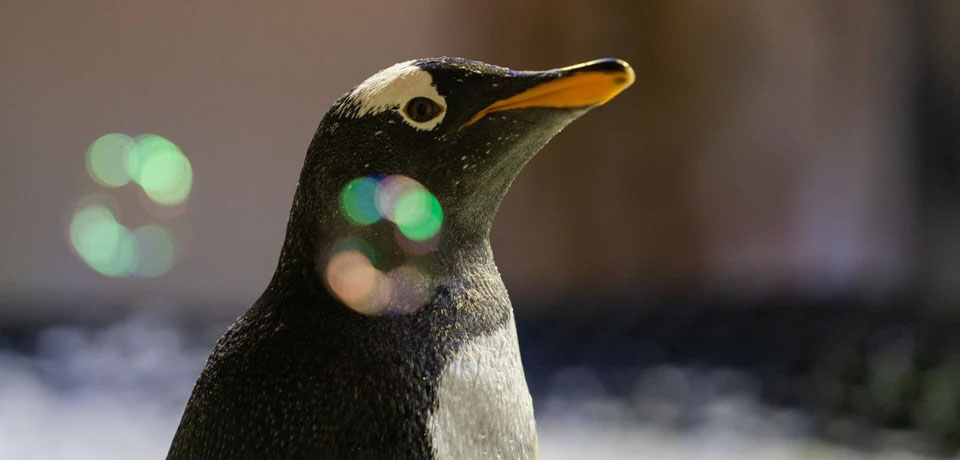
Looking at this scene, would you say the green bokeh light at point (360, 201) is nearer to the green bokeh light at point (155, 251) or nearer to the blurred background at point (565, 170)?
the blurred background at point (565, 170)

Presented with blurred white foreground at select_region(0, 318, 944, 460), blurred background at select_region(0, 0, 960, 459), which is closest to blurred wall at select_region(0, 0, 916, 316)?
blurred background at select_region(0, 0, 960, 459)

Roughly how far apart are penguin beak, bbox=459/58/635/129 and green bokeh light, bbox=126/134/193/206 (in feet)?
5.17

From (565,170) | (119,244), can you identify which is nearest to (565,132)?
(565,170)

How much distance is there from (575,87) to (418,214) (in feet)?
0.36

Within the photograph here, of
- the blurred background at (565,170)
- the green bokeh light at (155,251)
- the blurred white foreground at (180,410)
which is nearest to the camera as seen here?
the blurred white foreground at (180,410)

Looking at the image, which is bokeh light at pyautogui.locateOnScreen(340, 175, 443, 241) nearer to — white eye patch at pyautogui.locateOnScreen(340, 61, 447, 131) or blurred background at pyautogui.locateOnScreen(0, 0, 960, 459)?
white eye patch at pyautogui.locateOnScreen(340, 61, 447, 131)

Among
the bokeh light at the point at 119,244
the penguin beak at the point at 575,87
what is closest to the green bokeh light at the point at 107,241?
the bokeh light at the point at 119,244

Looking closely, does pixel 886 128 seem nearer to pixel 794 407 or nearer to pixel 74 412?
pixel 794 407

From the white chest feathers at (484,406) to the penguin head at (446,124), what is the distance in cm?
9

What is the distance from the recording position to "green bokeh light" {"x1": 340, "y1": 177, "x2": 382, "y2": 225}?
0.47m

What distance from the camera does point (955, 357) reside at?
53.1 inches

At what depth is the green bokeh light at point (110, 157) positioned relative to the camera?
1.89 meters

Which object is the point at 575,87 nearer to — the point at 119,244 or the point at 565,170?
the point at 565,170

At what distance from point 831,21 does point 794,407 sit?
872 mm
